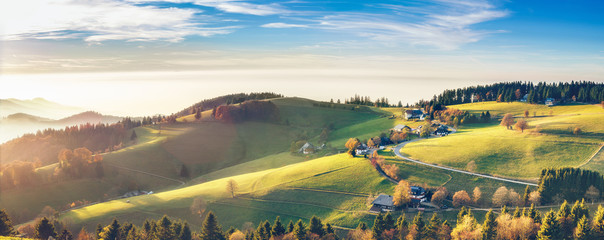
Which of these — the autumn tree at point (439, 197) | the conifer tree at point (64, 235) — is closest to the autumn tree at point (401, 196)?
the autumn tree at point (439, 197)

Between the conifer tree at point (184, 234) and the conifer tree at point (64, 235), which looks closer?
the conifer tree at point (184, 234)

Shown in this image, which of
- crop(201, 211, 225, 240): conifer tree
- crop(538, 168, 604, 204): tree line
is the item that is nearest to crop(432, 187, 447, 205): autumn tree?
crop(538, 168, 604, 204): tree line

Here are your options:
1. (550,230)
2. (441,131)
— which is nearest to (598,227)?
(550,230)

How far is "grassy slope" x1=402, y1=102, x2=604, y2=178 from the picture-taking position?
90938 millimetres

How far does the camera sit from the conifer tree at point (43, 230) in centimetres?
7219

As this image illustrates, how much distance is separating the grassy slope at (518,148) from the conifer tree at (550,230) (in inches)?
1067

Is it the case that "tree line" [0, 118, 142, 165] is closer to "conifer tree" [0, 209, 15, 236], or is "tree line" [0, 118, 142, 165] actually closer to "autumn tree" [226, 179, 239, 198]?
"autumn tree" [226, 179, 239, 198]

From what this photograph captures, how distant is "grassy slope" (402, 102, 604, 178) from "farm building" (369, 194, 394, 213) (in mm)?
27679

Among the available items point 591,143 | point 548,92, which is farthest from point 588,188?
point 548,92

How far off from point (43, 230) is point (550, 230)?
9680 cm

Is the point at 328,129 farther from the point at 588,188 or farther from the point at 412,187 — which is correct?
the point at 588,188

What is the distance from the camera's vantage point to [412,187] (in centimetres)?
8100

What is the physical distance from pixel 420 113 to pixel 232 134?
313ft

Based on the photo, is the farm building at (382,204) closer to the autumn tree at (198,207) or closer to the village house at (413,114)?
the autumn tree at (198,207)
